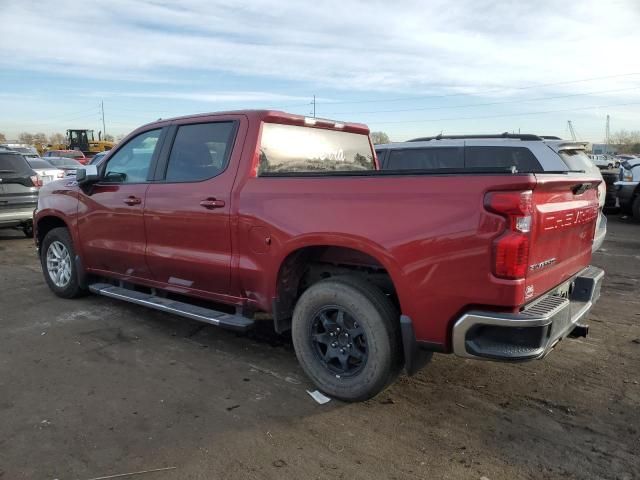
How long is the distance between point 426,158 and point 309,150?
3548 mm

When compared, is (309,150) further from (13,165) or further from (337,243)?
(13,165)

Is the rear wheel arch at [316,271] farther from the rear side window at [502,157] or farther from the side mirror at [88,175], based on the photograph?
the rear side window at [502,157]

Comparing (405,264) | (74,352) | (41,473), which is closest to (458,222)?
(405,264)

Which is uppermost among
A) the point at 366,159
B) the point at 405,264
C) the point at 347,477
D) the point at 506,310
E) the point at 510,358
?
the point at 366,159

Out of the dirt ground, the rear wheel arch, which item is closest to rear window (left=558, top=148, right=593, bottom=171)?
the dirt ground

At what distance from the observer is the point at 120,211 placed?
5031 millimetres

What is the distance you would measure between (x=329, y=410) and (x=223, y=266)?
1.40m

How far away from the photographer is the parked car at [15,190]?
31.8 feet

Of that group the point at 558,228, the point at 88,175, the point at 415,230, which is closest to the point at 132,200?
the point at 88,175

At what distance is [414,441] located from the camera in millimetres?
3098

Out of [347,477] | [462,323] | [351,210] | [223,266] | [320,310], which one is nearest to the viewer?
[347,477]

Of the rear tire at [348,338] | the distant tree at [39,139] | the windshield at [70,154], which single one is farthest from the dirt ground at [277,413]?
the distant tree at [39,139]

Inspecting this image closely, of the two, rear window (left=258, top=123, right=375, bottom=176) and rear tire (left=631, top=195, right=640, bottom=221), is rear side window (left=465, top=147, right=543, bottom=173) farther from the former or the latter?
rear tire (left=631, top=195, right=640, bottom=221)

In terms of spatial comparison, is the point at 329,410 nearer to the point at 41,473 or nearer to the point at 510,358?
the point at 510,358
